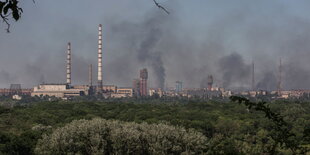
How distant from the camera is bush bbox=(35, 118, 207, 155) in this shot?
50312 mm

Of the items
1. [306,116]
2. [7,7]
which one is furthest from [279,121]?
[306,116]

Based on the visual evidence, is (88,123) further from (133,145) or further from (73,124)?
(133,145)

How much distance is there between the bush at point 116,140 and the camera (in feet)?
165

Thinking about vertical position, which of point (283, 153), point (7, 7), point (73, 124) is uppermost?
point (7, 7)

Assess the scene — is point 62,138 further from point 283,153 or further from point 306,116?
point 306,116

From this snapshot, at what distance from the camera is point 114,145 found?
50.5m

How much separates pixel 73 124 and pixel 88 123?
61.2 inches

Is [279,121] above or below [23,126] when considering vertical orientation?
above

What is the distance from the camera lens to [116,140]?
168ft

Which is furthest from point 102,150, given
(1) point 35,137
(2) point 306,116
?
(2) point 306,116

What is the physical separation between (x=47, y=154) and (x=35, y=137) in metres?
16.2

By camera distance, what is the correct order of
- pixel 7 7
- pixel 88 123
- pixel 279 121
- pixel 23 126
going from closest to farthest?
1. pixel 7 7
2. pixel 279 121
3. pixel 88 123
4. pixel 23 126

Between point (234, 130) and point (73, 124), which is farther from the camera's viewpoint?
point (234, 130)

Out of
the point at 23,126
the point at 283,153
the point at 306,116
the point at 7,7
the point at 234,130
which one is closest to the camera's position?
the point at 7,7
